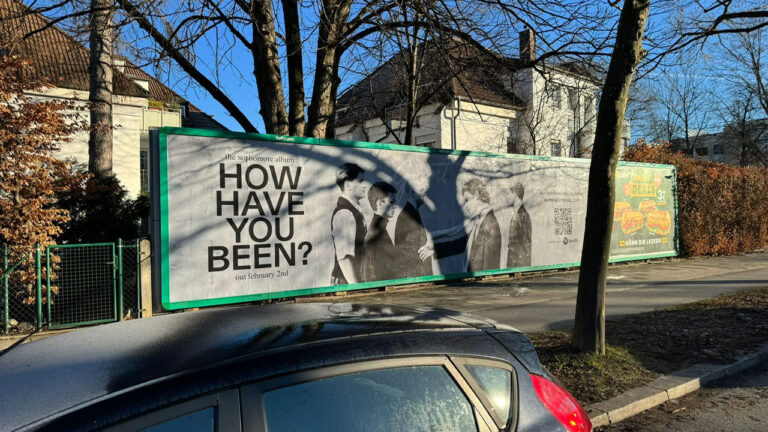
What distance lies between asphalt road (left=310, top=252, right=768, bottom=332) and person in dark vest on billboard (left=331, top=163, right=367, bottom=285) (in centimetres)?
54

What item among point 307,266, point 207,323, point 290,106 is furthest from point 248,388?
point 290,106

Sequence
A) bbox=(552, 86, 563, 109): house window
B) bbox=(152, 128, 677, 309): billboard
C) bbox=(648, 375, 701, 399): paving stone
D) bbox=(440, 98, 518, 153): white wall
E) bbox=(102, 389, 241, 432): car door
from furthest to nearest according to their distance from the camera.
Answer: bbox=(440, 98, 518, 153): white wall, bbox=(552, 86, 563, 109): house window, bbox=(152, 128, 677, 309): billboard, bbox=(648, 375, 701, 399): paving stone, bbox=(102, 389, 241, 432): car door

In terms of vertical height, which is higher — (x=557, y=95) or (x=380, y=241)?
(x=557, y=95)

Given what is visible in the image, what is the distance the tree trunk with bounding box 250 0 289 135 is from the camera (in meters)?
9.19

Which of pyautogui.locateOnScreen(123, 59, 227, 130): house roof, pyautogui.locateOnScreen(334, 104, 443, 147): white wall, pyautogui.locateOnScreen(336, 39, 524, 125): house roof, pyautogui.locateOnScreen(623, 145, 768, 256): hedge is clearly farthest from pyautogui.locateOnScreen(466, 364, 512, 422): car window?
pyautogui.locateOnScreen(123, 59, 227, 130): house roof

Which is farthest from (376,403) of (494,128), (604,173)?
(494,128)

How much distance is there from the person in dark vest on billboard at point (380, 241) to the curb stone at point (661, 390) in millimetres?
6229

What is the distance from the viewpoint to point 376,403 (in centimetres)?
177

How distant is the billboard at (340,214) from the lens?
852 cm

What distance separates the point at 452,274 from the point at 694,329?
5.59m

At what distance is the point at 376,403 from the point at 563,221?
1333 centimetres

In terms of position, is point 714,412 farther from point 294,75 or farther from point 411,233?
point 294,75

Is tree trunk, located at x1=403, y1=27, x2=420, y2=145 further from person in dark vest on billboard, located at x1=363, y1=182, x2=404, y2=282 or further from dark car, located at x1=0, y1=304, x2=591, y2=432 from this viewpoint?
dark car, located at x1=0, y1=304, x2=591, y2=432

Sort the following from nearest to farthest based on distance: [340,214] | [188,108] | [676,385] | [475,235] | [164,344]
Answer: [164,344]
[676,385]
[340,214]
[475,235]
[188,108]
